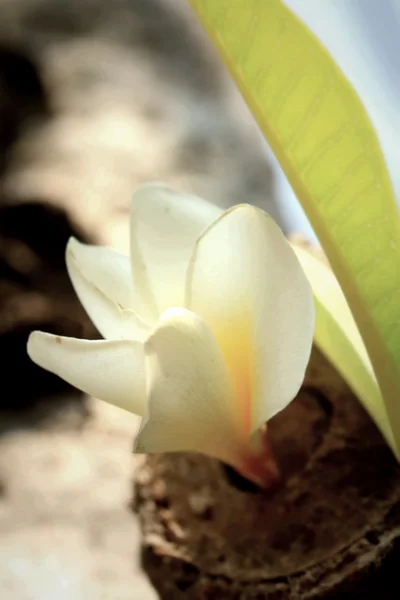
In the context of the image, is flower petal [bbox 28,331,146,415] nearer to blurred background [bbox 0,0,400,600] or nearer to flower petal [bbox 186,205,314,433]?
flower petal [bbox 186,205,314,433]

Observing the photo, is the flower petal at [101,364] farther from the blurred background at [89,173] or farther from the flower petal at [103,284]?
the blurred background at [89,173]

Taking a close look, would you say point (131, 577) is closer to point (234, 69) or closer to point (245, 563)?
point (245, 563)

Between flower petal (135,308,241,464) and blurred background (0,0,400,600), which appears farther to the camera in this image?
blurred background (0,0,400,600)

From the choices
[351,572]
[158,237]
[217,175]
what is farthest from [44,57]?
[351,572]

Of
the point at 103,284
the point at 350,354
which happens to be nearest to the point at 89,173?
the point at 103,284

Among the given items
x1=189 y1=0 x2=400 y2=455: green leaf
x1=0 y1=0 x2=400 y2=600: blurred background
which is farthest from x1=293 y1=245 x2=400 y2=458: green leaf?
x1=0 y1=0 x2=400 y2=600: blurred background

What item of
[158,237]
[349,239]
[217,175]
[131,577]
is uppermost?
[349,239]
